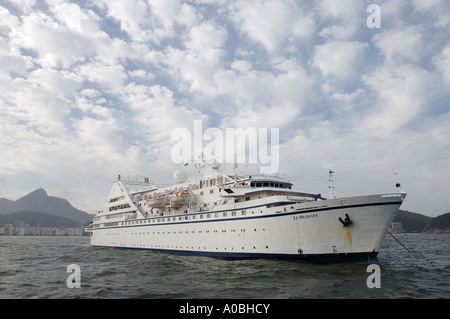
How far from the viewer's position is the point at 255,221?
2061cm

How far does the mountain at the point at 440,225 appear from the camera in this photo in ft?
451

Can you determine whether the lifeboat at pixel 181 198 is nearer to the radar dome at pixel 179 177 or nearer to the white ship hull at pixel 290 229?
the white ship hull at pixel 290 229

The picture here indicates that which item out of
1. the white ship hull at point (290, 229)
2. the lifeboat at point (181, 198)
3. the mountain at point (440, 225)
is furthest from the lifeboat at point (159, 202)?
the mountain at point (440, 225)

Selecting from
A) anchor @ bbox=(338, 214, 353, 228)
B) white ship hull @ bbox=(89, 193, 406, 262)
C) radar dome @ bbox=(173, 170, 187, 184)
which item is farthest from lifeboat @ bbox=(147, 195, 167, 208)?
anchor @ bbox=(338, 214, 353, 228)

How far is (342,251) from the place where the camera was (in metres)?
17.2

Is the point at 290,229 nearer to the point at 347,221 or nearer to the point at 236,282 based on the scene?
the point at 347,221

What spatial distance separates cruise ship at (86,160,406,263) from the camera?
16875mm

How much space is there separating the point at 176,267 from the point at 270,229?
24.2 ft

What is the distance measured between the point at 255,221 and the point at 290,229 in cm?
283

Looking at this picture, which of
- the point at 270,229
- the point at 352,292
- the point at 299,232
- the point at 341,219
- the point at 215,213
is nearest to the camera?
the point at 352,292

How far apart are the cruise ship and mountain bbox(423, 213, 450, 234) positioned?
157m
